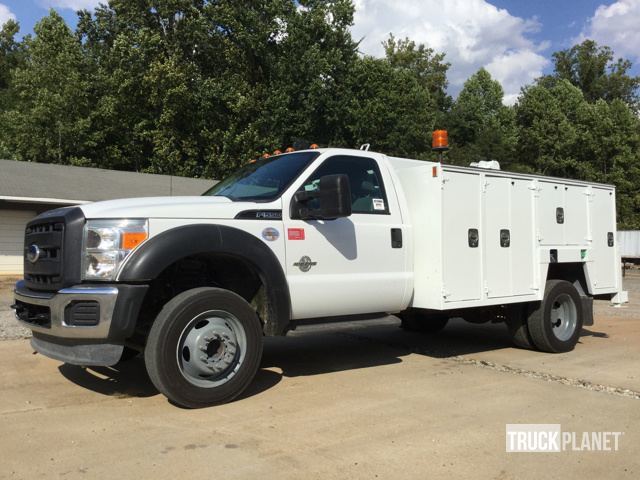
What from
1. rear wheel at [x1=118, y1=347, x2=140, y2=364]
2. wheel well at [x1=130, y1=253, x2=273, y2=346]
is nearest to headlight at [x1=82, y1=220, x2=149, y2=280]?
wheel well at [x1=130, y1=253, x2=273, y2=346]

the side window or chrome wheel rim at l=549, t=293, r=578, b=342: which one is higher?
the side window

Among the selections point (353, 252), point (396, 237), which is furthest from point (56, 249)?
point (396, 237)

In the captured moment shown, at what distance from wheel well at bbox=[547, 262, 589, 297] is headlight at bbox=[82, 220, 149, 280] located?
18.8 ft

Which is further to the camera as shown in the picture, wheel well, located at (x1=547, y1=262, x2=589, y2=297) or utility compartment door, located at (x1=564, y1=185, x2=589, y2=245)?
wheel well, located at (x1=547, y1=262, x2=589, y2=297)

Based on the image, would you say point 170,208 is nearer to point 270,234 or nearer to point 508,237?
point 270,234

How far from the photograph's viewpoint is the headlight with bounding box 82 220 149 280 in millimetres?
4570

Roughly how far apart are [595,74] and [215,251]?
63.7m

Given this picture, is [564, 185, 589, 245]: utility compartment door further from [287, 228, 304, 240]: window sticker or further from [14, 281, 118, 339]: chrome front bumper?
[14, 281, 118, 339]: chrome front bumper

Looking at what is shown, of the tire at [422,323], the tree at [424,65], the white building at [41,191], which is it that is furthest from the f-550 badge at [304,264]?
the tree at [424,65]

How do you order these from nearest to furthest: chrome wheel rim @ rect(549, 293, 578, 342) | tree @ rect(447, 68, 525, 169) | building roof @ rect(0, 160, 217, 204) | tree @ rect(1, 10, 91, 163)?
chrome wheel rim @ rect(549, 293, 578, 342)
building roof @ rect(0, 160, 217, 204)
tree @ rect(1, 10, 91, 163)
tree @ rect(447, 68, 525, 169)

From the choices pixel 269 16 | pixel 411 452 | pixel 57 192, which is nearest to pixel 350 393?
pixel 411 452

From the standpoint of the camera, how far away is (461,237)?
6445mm

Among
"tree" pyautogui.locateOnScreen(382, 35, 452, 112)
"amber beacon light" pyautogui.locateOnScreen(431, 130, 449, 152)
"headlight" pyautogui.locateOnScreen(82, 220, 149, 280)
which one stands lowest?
"headlight" pyautogui.locateOnScreen(82, 220, 149, 280)

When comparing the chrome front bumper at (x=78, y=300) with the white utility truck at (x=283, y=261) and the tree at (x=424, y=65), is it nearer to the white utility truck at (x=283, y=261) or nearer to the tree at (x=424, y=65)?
the white utility truck at (x=283, y=261)
